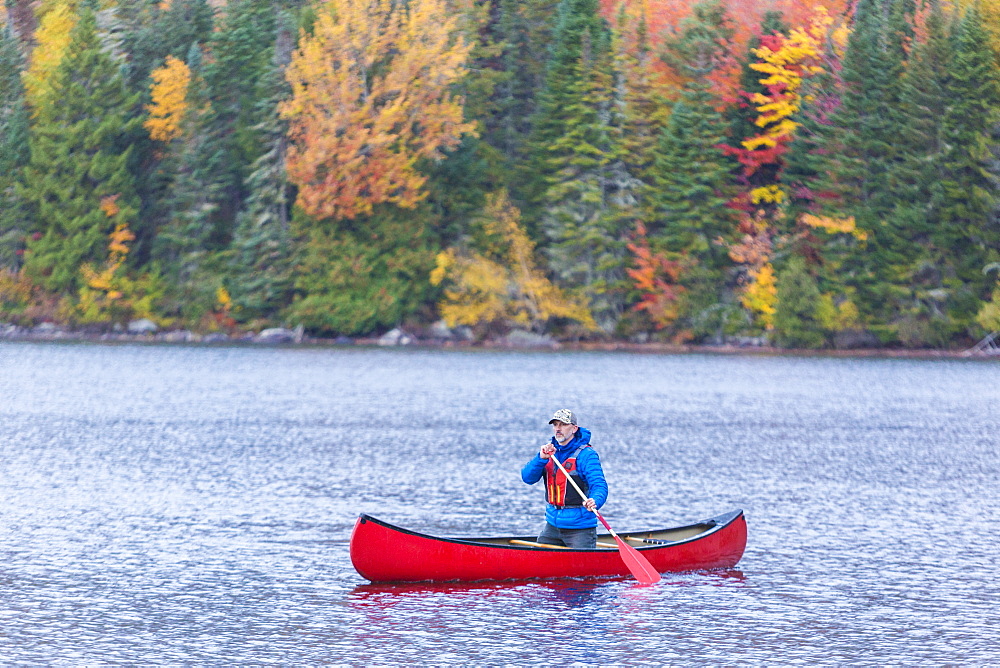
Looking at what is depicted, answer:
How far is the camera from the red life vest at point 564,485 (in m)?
18.7

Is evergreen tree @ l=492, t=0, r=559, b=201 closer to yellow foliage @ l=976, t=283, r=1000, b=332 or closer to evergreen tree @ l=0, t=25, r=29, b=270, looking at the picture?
evergreen tree @ l=0, t=25, r=29, b=270

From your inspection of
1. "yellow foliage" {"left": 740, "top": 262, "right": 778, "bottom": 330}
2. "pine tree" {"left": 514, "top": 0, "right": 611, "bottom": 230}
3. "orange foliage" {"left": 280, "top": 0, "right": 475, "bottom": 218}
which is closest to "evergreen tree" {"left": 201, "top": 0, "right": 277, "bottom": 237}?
"orange foliage" {"left": 280, "top": 0, "right": 475, "bottom": 218}

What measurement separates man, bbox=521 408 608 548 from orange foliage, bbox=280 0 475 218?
6896 cm

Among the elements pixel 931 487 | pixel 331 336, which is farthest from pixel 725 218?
pixel 931 487

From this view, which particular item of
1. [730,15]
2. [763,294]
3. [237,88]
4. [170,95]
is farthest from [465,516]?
[237,88]

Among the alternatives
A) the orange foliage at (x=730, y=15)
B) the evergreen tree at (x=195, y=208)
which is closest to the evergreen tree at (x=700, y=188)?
the orange foliage at (x=730, y=15)

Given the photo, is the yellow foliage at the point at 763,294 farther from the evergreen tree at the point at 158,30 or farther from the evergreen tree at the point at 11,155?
the evergreen tree at the point at 11,155

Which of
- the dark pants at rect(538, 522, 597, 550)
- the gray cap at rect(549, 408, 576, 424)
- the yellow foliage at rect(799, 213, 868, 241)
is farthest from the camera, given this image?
the yellow foliage at rect(799, 213, 868, 241)

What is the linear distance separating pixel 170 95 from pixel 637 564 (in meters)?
78.1

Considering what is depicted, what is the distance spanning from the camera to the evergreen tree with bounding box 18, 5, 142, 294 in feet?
295

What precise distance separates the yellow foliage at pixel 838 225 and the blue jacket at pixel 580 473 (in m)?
64.8

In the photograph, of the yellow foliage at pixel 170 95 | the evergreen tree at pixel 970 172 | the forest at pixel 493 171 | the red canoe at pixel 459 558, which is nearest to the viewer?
the red canoe at pixel 459 558

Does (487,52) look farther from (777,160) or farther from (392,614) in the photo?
(392,614)

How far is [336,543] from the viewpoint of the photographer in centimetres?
2298
